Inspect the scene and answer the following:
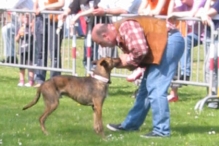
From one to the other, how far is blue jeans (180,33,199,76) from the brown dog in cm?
343

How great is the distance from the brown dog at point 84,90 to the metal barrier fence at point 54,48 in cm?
296

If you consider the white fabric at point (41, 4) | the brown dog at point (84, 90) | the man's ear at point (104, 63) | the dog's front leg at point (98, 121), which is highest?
the man's ear at point (104, 63)

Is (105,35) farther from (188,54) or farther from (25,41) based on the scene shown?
(25,41)

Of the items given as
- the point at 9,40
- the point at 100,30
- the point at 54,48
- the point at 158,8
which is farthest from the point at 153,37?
the point at 9,40

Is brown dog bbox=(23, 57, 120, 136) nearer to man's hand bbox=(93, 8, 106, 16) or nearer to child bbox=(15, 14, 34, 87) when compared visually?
man's hand bbox=(93, 8, 106, 16)

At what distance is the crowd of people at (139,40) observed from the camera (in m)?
8.38

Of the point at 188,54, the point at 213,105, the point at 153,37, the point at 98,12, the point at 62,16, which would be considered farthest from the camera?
the point at 62,16

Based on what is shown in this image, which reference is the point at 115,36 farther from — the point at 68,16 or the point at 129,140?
the point at 68,16

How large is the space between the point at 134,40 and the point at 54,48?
5.52 m

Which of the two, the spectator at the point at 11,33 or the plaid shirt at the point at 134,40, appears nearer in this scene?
the plaid shirt at the point at 134,40

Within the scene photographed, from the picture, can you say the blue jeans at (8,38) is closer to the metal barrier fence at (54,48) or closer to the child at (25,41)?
the metal barrier fence at (54,48)

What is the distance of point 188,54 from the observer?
12.2 metres

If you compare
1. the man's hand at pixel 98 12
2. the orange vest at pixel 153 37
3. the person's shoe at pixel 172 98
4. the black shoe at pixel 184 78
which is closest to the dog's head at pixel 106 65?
the orange vest at pixel 153 37

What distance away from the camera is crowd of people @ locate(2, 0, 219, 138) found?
838 cm
